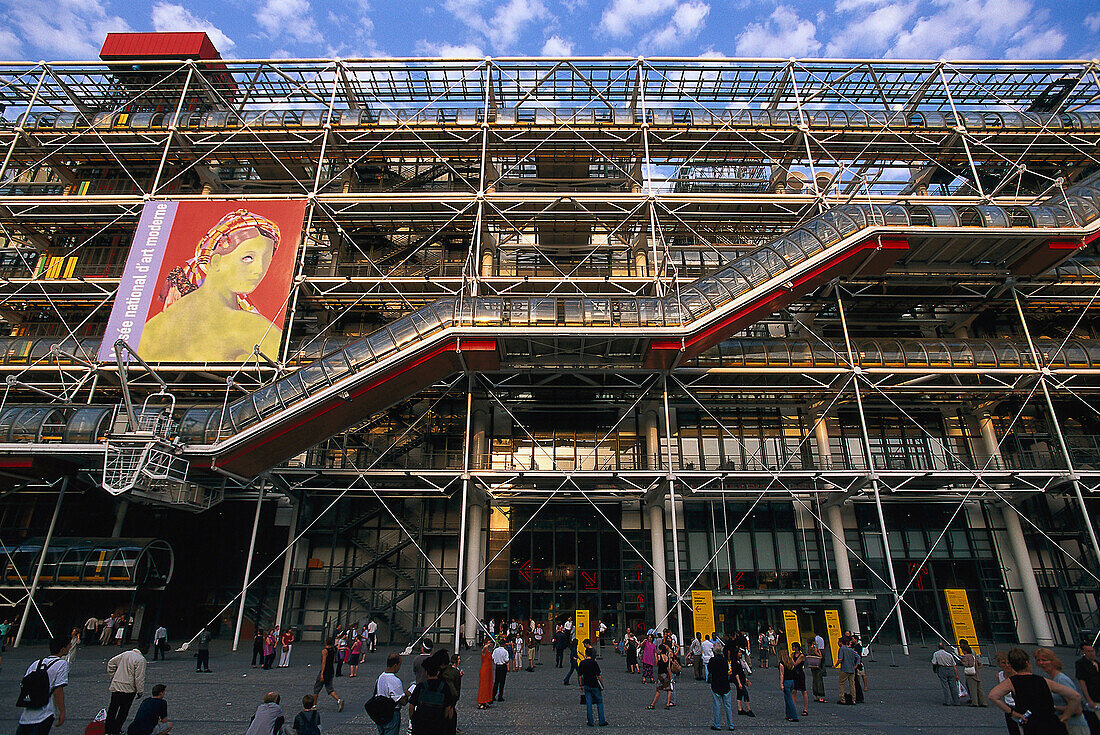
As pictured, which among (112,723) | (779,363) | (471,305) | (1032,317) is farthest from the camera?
(1032,317)

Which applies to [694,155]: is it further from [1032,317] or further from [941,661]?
[941,661]

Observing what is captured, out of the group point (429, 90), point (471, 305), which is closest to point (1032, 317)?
point (471, 305)

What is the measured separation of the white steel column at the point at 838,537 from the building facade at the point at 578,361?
139 millimetres

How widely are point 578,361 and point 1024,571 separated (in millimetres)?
15637

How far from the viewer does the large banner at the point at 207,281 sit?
18844 mm

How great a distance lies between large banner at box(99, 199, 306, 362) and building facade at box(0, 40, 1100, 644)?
373mm

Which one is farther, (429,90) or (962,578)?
(429,90)

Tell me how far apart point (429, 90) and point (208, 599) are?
1999 cm

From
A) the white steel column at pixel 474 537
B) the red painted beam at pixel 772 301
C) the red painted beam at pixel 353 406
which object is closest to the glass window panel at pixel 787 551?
the red painted beam at pixel 772 301

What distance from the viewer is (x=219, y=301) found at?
19.4 meters

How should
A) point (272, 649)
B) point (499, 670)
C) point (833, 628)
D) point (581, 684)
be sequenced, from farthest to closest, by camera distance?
point (833, 628), point (272, 649), point (499, 670), point (581, 684)

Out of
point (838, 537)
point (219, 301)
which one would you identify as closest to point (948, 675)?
point (838, 537)

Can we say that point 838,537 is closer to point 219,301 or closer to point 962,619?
point 962,619

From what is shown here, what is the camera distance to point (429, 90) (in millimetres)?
24203
